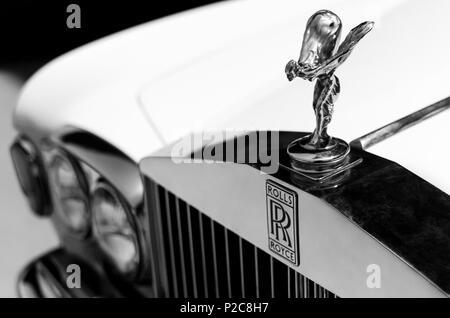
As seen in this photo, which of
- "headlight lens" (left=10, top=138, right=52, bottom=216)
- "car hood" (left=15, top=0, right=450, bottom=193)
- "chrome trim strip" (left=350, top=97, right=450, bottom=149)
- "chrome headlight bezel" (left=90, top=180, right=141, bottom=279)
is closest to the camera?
"chrome trim strip" (left=350, top=97, right=450, bottom=149)

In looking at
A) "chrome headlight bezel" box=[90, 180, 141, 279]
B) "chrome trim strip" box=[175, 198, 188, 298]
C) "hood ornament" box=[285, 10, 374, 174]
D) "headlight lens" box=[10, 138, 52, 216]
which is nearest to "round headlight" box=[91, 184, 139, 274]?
"chrome headlight bezel" box=[90, 180, 141, 279]

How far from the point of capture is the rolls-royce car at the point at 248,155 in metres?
0.89

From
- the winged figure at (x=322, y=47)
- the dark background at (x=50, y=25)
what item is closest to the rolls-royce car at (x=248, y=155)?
the winged figure at (x=322, y=47)

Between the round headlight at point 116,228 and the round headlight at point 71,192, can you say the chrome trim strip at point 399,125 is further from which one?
the round headlight at point 71,192

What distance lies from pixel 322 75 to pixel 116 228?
58cm

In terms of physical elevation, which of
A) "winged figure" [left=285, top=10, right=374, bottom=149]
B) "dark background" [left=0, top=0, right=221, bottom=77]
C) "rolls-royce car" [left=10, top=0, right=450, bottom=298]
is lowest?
"dark background" [left=0, top=0, right=221, bottom=77]

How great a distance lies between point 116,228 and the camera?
135 cm

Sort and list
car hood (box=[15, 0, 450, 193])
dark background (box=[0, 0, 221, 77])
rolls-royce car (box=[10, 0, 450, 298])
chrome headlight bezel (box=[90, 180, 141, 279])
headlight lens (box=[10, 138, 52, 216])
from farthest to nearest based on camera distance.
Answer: dark background (box=[0, 0, 221, 77])
headlight lens (box=[10, 138, 52, 216])
chrome headlight bezel (box=[90, 180, 141, 279])
car hood (box=[15, 0, 450, 193])
rolls-royce car (box=[10, 0, 450, 298])

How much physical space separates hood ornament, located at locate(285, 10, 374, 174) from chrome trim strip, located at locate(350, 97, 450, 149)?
0.23 ft

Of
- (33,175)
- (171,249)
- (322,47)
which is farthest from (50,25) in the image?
(322,47)

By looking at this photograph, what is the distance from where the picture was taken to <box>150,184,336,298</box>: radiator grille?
40.2 inches

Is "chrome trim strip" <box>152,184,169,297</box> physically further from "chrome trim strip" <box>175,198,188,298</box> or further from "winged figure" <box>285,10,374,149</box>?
"winged figure" <box>285,10,374,149</box>

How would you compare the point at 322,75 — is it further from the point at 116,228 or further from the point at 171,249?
the point at 116,228

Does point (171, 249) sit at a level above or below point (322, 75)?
below
